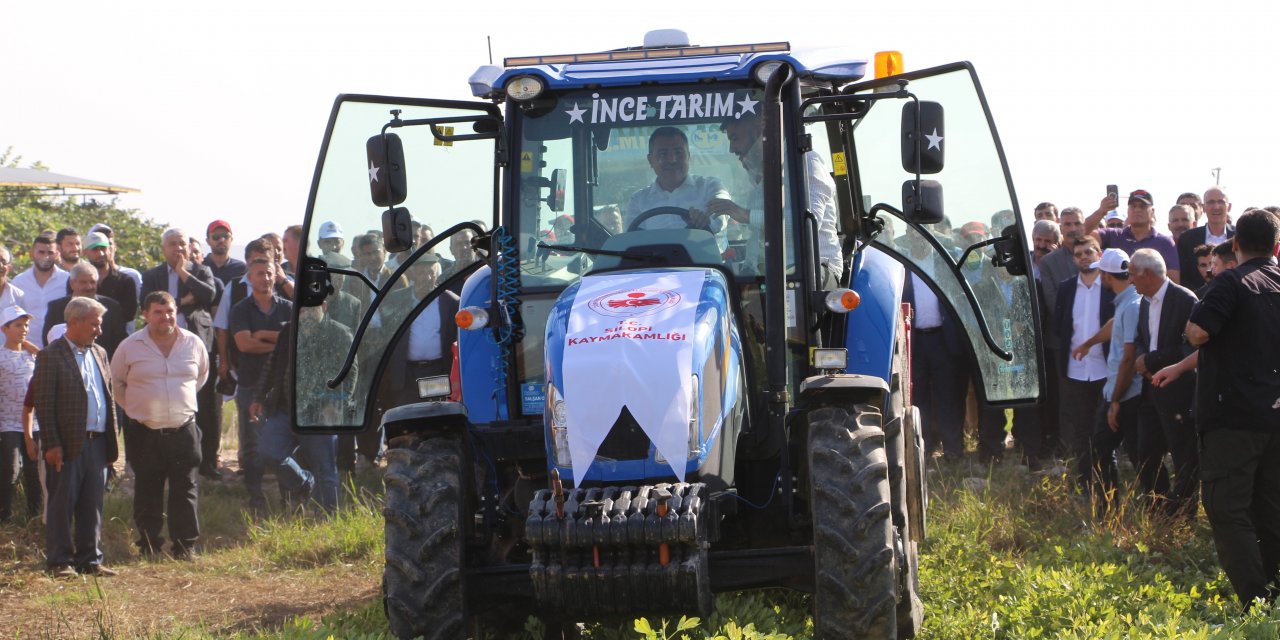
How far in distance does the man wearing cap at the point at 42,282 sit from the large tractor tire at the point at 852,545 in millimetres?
8900

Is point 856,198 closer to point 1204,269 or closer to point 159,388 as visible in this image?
point 1204,269

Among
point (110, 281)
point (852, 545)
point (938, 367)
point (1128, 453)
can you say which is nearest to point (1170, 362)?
point (1128, 453)

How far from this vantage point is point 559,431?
5.72 m

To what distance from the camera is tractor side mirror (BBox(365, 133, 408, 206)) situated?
21.7 ft

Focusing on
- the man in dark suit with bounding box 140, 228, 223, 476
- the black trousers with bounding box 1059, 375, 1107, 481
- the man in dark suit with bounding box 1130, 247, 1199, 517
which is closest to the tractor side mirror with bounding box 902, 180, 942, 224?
the man in dark suit with bounding box 1130, 247, 1199, 517

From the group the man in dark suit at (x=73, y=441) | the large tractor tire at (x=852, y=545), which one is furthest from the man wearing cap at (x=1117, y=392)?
the man in dark suit at (x=73, y=441)

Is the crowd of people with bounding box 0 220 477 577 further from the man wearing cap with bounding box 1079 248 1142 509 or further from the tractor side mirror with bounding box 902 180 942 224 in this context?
the man wearing cap with bounding box 1079 248 1142 509

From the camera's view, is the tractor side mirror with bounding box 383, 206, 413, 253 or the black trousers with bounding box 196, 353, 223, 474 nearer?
the tractor side mirror with bounding box 383, 206, 413, 253

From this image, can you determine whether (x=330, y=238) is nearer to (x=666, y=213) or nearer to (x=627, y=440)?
(x=666, y=213)

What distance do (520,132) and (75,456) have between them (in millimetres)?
4847

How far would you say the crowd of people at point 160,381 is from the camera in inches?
389

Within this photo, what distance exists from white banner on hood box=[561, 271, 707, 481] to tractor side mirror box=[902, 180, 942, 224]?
1.24 meters

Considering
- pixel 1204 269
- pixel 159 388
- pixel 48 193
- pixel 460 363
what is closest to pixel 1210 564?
pixel 1204 269

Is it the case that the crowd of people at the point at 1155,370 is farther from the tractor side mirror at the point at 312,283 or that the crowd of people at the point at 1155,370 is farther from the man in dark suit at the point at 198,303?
the man in dark suit at the point at 198,303
